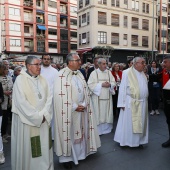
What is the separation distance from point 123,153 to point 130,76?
1615 millimetres

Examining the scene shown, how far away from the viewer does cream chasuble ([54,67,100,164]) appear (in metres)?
3.70

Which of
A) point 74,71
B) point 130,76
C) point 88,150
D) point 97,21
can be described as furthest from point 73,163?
point 97,21

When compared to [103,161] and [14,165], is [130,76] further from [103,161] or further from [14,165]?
[14,165]

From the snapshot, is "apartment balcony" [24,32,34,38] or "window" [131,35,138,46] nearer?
"window" [131,35,138,46]

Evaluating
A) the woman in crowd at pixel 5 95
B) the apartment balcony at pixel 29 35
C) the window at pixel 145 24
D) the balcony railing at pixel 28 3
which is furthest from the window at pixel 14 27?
the woman in crowd at pixel 5 95

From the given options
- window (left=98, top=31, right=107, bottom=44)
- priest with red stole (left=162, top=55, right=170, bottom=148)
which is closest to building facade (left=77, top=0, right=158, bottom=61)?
window (left=98, top=31, right=107, bottom=44)

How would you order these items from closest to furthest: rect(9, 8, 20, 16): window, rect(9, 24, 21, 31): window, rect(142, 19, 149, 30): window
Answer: rect(142, 19, 149, 30): window, rect(9, 8, 20, 16): window, rect(9, 24, 21, 31): window

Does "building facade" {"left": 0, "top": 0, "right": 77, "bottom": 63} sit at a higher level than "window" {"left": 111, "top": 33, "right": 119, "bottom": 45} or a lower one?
higher

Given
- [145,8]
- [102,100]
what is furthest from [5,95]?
[145,8]

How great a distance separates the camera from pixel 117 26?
3077 cm

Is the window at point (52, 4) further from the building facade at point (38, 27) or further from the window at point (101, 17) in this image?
the window at point (101, 17)

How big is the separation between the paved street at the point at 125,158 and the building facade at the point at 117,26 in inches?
982

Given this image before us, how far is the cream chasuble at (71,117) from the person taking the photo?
3.70 meters

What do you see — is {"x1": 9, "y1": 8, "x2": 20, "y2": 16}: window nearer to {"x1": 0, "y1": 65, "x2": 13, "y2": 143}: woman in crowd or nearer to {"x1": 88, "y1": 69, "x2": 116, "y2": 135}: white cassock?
{"x1": 0, "y1": 65, "x2": 13, "y2": 143}: woman in crowd
